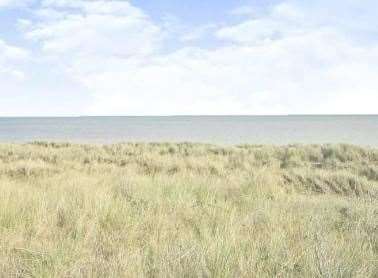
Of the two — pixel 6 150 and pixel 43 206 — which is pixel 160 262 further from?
pixel 6 150

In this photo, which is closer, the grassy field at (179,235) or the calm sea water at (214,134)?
the grassy field at (179,235)

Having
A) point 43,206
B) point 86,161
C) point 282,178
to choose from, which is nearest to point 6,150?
point 86,161

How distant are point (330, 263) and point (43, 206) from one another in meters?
3.64

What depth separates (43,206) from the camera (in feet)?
18.8

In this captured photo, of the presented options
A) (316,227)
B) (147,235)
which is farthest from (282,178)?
(147,235)

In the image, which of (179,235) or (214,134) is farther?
(214,134)

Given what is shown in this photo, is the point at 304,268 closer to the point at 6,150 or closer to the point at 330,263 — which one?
the point at 330,263

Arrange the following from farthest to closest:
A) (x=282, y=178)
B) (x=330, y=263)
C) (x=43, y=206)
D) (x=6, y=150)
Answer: (x=6, y=150)
(x=282, y=178)
(x=43, y=206)
(x=330, y=263)

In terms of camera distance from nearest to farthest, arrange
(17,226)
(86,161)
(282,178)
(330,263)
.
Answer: (330,263)
(17,226)
(282,178)
(86,161)

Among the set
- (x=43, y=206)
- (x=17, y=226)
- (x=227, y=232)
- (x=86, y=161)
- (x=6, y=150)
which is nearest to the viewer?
(x=227, y=232)

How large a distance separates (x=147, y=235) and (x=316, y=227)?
1.95 metres

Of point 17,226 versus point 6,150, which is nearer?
point 17,226

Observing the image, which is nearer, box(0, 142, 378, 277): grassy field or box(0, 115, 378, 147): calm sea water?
box(0, 142, 378, 277): grassy field

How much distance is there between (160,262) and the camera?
12.1ft
